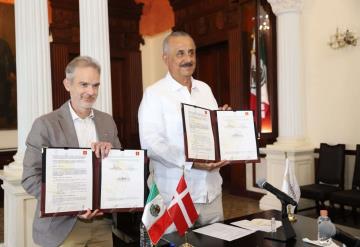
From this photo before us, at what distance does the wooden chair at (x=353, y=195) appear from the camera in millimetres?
5199

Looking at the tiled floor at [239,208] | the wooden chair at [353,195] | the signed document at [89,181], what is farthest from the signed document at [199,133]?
the tiled floor at [239,208]

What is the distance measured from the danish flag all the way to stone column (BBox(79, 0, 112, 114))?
96.6 inches

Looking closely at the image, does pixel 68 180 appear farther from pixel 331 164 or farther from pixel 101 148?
pixel 331 164

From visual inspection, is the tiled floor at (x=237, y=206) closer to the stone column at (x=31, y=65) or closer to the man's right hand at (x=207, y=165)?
the stone column at (x=31, y=65)

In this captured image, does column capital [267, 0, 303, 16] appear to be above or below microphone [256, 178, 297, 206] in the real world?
above

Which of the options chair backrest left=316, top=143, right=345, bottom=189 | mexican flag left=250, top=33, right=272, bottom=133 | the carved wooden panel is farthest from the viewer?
the carved wooden panel

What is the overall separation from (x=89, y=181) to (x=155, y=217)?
1.24 ft

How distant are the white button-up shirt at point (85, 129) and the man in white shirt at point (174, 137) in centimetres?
40

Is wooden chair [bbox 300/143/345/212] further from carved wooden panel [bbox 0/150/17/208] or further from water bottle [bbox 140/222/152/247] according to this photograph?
carved wooden panel [bbox 0/150/17/208]

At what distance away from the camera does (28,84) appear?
416cm

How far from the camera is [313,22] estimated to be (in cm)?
660

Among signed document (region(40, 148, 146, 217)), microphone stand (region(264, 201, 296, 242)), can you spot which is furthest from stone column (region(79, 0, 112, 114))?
microphone stand (region(264, 201, 296, 242))

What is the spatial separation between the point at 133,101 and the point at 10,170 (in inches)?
217

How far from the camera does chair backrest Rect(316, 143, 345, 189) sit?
5.98 meters
